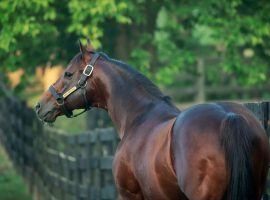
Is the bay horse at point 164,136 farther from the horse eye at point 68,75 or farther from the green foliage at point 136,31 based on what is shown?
the green foliage at point 136,31

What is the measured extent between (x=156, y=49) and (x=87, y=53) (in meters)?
9.47

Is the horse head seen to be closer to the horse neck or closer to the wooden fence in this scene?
the horse neck

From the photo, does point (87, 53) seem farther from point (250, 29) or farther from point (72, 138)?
point (250, 29)

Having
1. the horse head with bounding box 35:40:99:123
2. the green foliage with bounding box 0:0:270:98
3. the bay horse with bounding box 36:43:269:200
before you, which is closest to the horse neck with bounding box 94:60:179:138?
the bay horse with bounding box 36:43:269:200

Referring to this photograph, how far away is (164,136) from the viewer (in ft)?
21.6

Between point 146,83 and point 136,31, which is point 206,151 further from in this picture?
point 136,31

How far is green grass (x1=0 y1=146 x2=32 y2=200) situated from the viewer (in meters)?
15.3

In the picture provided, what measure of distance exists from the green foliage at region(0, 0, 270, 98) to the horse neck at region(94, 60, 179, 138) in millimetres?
6285

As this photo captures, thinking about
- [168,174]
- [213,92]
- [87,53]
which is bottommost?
[213,92]

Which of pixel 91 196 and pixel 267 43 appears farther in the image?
pixel 267 43

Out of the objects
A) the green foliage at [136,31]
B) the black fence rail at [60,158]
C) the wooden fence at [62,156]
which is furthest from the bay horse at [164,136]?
the green foliage at [136,31]

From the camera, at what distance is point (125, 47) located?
17.0m

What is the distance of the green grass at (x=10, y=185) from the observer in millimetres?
15339

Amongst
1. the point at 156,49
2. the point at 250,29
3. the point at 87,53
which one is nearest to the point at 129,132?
the point at 87,53
